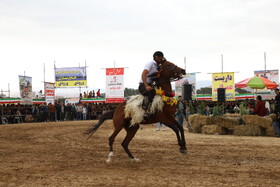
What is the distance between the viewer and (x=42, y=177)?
22.8ft

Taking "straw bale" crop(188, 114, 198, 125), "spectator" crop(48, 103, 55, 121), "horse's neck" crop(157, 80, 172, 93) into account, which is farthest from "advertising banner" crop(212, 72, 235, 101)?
"horse's neck" crop(157, 80, 172, 93)

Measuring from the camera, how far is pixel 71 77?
42.1m

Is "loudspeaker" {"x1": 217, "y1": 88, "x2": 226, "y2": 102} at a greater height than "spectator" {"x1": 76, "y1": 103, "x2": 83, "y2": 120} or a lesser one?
→ greater

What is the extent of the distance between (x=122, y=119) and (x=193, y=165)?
88.7 inches

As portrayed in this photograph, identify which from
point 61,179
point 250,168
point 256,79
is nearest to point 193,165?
point 250,168

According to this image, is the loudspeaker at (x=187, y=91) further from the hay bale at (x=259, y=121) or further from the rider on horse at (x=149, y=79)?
the rider on horse at (x=149, y=79)

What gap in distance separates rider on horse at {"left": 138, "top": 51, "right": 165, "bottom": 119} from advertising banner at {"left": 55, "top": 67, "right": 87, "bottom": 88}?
32989mm

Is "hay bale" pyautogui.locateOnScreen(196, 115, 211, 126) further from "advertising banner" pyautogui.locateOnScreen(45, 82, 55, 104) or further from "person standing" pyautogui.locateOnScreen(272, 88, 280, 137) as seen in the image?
"advertising banner" pyautogui.locateOnScreen(45, 82, 55, 104)

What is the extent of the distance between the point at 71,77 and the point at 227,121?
1091 inches

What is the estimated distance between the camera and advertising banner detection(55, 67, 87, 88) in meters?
41.9

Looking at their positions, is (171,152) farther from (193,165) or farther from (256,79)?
(256,79)

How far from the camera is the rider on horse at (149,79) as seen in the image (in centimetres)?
919

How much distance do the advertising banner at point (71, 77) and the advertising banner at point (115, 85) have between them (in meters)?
7.56

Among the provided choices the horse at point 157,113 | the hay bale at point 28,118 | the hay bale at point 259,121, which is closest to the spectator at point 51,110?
the hay bale at point 28,118
